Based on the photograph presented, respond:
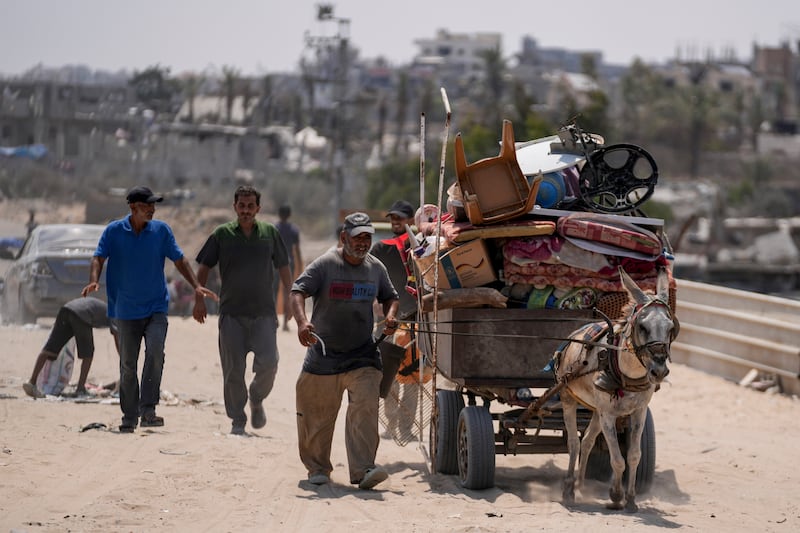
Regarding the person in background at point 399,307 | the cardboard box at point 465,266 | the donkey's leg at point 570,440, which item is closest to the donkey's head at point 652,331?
the donkey's leg at point 570,440

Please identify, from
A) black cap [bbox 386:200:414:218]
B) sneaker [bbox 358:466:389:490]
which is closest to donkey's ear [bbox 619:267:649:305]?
sneaker [bbox 358:466:389:490]

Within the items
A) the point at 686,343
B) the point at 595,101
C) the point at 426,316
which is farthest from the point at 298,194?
the point at 426,316

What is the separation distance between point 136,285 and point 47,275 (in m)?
7.45

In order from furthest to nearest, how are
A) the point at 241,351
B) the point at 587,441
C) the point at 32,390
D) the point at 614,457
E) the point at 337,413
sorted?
the point at 32,390
the point at 241,351
the point at 337,413
the point at 587,441
the point at 614,457

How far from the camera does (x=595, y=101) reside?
68.9 meters

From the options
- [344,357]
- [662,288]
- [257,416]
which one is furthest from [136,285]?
[662,288]

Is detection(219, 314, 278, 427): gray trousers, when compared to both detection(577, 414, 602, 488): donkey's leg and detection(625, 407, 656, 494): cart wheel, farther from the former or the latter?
detection(625, 407, 656, 494): cart wheel

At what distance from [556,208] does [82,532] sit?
4.37m

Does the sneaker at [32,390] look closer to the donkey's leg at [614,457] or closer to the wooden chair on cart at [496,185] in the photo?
the wooden chair on cart at [496,185]

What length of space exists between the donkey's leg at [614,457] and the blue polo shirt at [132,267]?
407 centimetres

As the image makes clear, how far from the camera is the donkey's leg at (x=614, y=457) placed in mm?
8734

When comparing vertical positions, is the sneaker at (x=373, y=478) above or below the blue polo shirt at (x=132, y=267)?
below

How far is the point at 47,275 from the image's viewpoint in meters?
17.6

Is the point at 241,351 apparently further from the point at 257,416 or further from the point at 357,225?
the point at 357,225
